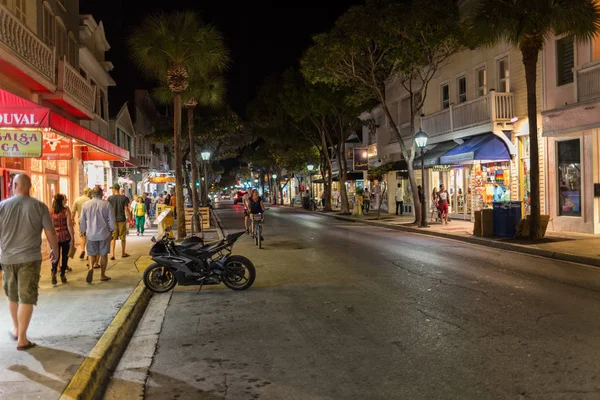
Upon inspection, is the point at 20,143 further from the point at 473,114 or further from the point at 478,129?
the point at 473,114

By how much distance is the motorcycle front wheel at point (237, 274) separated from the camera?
384 inches

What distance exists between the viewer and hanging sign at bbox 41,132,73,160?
13359mm

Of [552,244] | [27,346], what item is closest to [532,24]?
[552,244]

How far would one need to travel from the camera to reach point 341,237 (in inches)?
786

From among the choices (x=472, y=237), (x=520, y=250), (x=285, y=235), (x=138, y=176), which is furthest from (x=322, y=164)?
(x=520, y=250)

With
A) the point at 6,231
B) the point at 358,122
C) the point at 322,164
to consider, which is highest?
the point at 358,122

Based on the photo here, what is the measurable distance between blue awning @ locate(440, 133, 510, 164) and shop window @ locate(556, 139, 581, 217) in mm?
2368

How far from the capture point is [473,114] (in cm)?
2375

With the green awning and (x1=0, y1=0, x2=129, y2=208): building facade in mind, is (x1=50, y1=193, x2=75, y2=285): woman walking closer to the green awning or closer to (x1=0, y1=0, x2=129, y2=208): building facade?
(x1=0, y1=0, x2=129, y2=208): building facade

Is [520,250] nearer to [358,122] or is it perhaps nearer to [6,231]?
[6,231]

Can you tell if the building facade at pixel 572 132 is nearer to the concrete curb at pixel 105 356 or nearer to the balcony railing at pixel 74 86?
the concrete curb at pixel 105 356

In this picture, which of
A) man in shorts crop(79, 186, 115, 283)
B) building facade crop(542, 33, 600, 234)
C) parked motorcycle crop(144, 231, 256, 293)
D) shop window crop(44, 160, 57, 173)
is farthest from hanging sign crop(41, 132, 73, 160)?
building facade crop(542, 33, 600, 234)

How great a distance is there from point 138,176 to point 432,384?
2756 cm

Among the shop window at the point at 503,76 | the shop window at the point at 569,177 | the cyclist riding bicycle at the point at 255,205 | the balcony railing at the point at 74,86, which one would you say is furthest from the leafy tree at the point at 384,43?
the balcony railing at the point at 74,86
